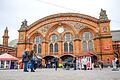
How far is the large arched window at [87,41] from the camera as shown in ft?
134

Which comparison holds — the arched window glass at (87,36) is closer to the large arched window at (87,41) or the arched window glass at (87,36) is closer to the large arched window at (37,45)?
the large arched window at (87,41)

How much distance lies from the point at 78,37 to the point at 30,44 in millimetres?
11798

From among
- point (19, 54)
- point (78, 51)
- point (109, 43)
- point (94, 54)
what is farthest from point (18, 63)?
point (109, 43)

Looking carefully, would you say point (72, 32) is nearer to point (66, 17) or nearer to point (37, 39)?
point (66, 17)

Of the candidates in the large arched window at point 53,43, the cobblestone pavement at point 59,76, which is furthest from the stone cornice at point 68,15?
the cobblestone pavement at point 59,76

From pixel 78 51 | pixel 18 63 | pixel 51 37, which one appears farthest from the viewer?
pixel 51 37

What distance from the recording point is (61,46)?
4238cm

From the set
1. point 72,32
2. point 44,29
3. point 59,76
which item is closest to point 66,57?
point 72,32

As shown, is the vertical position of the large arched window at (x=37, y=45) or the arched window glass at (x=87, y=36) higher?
the arched window glass at (x=87, y=36)

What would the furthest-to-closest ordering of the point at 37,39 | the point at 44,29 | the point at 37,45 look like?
the point at 37,39 < the point at 37,45 < the point at 44,29

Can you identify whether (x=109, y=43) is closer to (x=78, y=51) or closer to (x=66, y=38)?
(x=78, y=51)

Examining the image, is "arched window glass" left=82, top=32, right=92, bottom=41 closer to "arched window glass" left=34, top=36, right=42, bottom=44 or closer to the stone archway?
the stone archway

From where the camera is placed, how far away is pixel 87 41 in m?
41.2

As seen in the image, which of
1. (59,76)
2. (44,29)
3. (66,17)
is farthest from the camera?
(44,29)
